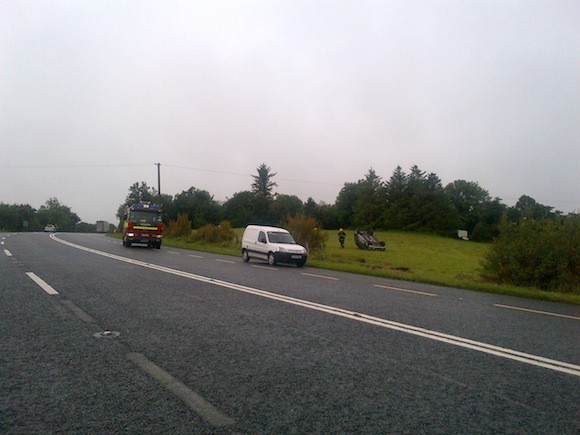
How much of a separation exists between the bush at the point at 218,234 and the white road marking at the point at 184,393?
36049mm

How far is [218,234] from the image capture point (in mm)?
42562

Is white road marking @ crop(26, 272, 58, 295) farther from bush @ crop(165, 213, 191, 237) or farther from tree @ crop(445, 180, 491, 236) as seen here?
tree @ crop(445, 180, 491, 236)

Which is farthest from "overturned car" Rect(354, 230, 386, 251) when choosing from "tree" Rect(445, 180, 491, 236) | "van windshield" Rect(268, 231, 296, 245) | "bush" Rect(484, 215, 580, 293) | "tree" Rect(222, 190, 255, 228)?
"tree" Rect(445, 180, 491, 236)

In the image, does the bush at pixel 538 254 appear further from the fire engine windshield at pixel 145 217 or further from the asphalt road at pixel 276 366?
the fire engine windshield at pixel 145 217

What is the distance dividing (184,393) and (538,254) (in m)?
16.9

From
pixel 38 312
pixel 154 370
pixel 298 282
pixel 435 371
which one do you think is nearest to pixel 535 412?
pixel 435 371

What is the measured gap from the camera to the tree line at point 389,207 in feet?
294

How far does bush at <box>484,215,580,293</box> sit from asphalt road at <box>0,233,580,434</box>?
7.13 metres

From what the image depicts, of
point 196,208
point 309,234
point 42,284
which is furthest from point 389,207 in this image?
point 42,284

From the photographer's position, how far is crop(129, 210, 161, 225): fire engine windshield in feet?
113

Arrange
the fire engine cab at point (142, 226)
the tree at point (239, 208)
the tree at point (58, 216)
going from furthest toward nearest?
the tree at point (58, 216) < the tree at point (239, 208) < the fire engine cab at point (142, 226)

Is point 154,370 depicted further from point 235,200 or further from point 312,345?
point 235,200

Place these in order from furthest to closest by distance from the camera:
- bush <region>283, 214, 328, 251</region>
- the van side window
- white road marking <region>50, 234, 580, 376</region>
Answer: bush <region>283, 214, 328, 251</region>, the van side window, white road marking <region>50, 234, 580, 376</region>

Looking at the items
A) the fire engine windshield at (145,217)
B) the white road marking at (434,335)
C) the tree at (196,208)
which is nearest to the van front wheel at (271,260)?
the white road marking at (434,335)
